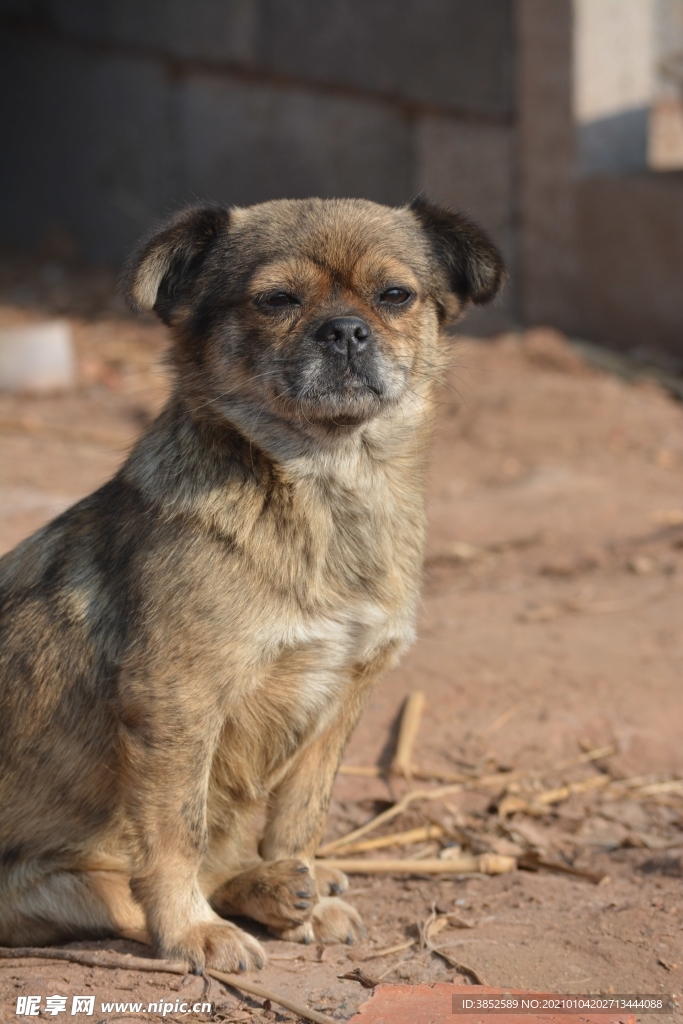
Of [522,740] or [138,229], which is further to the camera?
[138,229]

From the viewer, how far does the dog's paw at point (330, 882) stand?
353cm

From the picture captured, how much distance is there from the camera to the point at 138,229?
38.0ft

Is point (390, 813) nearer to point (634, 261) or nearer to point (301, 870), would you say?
point (301, 870)

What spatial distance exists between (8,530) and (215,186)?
597 cm

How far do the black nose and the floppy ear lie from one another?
0.63 meters

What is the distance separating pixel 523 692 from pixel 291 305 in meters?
2.02

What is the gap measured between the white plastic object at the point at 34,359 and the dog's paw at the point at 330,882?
5959 millimetres

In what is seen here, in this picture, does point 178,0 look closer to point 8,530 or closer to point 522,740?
point 8,530

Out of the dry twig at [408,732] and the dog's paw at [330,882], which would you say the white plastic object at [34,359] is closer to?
the dry twig at [408,732]

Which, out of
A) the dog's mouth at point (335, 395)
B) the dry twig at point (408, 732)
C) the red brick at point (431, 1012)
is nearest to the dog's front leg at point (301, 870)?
the red brick at point (431, 1012)

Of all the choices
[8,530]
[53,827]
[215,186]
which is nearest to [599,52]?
[215,186]

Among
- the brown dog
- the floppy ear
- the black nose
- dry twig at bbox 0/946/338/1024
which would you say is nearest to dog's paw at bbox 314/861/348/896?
the brown dog

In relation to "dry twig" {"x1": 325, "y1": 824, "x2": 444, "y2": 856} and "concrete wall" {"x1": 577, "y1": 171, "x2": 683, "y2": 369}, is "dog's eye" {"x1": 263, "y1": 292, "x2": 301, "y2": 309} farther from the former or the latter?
"concrete wall" {"x1": 577, "y1": 171, "x2": 683, "y2": 369}

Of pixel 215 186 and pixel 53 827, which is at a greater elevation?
pixel 215 186
